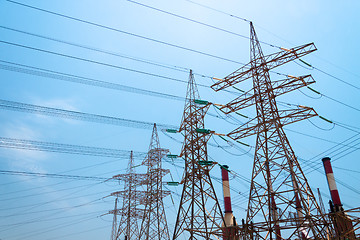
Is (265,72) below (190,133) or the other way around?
the other way around

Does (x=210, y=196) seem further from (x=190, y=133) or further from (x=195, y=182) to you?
(x=190, y=133)

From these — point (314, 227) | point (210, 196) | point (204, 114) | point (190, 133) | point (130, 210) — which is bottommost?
point (314, 227)

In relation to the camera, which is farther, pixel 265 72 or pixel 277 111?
pixel 265 72

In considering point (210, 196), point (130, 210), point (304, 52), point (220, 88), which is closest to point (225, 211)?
point (130, 210)

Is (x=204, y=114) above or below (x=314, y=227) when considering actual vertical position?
above

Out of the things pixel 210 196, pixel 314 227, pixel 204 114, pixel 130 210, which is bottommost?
pixel 314 227

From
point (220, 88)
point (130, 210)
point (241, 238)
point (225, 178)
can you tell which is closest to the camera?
point (241, 238)

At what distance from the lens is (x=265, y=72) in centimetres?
2375

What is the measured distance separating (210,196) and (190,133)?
6.00 metres

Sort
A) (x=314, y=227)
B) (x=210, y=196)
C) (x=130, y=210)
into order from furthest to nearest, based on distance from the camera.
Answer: (x=130, y=210), (x=210, y=196), (x=314, y=227)

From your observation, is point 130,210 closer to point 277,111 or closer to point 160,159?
point 160,159

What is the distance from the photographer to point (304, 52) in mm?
22328

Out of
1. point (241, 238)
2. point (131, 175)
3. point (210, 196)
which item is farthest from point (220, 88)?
point (131, 175)

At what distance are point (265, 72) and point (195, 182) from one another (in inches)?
434
